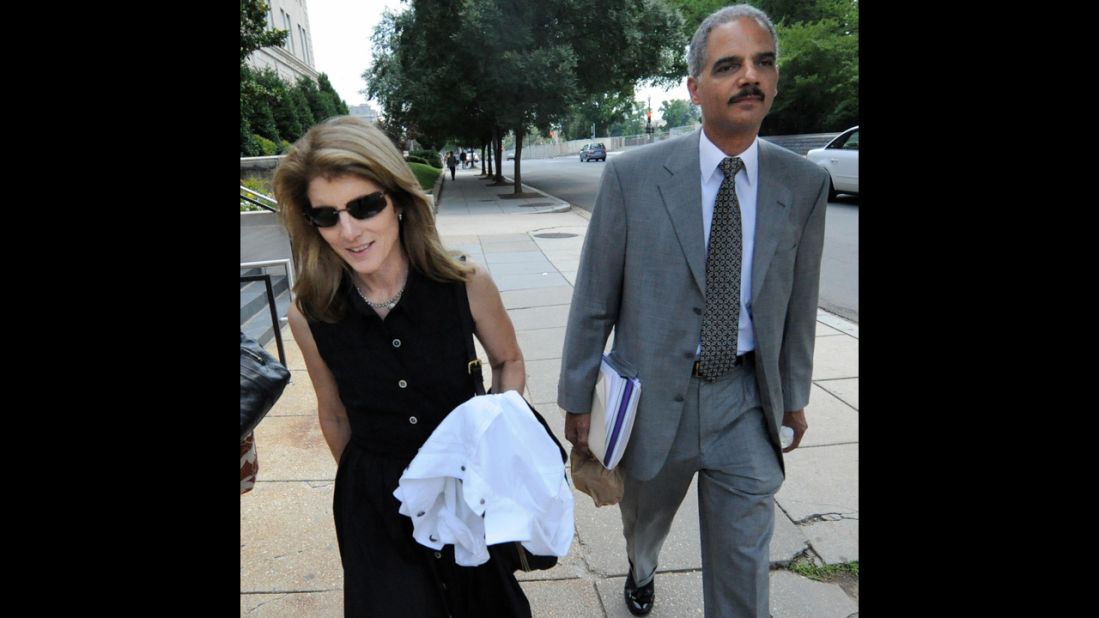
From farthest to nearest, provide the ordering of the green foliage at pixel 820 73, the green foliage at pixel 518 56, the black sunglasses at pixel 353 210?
the green foliage at pixel 820 73 < the green foliage at pixel 518 56 < the black sunglasses at pixel 353 210

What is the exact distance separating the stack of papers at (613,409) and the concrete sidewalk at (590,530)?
0.88 meters

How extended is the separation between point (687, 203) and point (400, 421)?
42.5 inches

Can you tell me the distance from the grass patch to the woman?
1.56 metres

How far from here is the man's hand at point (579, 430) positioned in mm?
2488

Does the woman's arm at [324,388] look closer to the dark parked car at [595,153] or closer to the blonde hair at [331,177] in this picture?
the blonde hair at [331,177]

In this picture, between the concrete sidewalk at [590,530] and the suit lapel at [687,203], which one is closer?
the suit lapel at [687,203]

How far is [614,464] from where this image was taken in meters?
2.39

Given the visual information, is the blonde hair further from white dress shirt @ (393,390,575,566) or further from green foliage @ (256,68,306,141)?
green foliage @ (256,68,306,141)

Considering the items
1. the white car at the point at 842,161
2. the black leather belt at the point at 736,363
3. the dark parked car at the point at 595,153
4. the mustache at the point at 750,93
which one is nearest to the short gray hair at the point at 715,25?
the mustache at the point at 750,93

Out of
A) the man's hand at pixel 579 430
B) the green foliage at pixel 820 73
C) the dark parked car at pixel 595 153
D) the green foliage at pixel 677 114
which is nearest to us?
the man's hand at pixel 579 430

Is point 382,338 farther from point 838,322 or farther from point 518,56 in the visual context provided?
point 518,56

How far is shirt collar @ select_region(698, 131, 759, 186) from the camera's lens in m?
2.26

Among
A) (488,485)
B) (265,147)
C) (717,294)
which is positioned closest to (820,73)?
(265,147)
